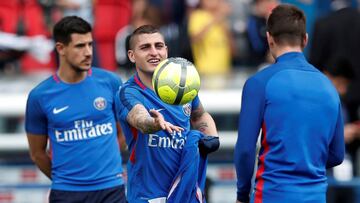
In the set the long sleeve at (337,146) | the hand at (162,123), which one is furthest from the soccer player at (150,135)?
the long sleeve at (337,146)

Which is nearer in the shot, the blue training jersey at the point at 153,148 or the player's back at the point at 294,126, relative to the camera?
the player's back at the point at 294,126

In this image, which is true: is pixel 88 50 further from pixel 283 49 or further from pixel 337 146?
pixel 337 146

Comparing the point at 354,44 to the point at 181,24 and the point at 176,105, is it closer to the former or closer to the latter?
the point at 181,24

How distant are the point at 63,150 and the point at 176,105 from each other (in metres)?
1.82

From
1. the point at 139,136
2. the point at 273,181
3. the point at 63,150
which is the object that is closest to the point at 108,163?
the point at 63,150

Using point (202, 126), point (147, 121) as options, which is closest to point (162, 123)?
point (147, 121)

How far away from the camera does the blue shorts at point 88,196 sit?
8.49m

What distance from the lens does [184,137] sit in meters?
7.24

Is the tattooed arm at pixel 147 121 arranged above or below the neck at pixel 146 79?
below

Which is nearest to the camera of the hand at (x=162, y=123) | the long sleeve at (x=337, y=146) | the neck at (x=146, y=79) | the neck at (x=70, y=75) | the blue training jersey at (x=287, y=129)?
the hand at (x=162, y=123)

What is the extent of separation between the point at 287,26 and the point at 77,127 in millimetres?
2508

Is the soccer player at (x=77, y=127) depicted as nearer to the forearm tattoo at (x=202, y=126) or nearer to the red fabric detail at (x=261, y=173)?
the forearm tattoo at (x=202, y=126)

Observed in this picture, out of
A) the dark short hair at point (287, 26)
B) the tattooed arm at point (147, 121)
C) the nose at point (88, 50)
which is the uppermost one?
the dark short hair at point (287, 26)

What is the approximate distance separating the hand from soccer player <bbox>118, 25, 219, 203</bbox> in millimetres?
383
